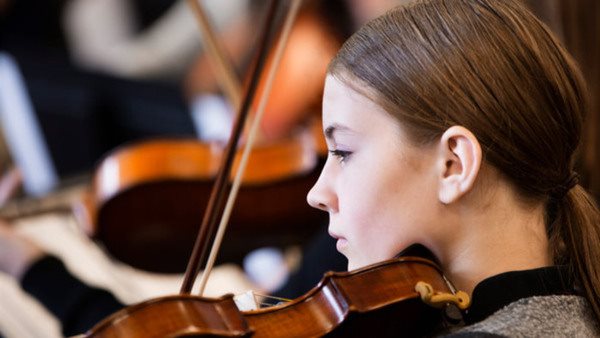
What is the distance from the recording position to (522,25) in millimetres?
835

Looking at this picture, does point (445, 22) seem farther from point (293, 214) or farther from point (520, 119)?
point (293, 214)

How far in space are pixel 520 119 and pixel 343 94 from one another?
0.51 ft

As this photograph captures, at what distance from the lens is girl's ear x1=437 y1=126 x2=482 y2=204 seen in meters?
0.80

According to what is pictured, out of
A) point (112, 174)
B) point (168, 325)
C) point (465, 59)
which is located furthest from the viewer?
point (112, 174)

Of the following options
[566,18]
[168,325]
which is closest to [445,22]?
[168,325]

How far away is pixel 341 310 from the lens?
2.61 feet

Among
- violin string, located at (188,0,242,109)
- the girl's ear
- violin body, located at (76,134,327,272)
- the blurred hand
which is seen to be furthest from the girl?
violin string, located at (188,0,242,109)

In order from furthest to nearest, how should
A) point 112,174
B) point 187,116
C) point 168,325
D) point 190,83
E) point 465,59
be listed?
point 190,83 → point 187,116 → point 112,174 → point 465,59 → point 168,325

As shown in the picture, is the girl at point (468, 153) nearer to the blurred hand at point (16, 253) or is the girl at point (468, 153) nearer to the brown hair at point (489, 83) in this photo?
the brown hair at point (489, 83)

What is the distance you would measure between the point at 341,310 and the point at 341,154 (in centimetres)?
14

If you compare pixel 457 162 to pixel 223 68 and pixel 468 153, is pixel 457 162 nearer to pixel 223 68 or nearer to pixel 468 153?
pixel 468 153

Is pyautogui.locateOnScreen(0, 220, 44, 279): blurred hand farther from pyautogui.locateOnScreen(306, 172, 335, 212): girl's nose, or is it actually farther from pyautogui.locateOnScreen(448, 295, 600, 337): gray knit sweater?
pyautogui.locateOnScreen(448, 295, 600, 337): gray knit sweater

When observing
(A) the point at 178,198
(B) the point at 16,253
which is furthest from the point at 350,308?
(A) the point at 178,198

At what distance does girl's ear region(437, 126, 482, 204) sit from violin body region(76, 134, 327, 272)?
0.74 meters
